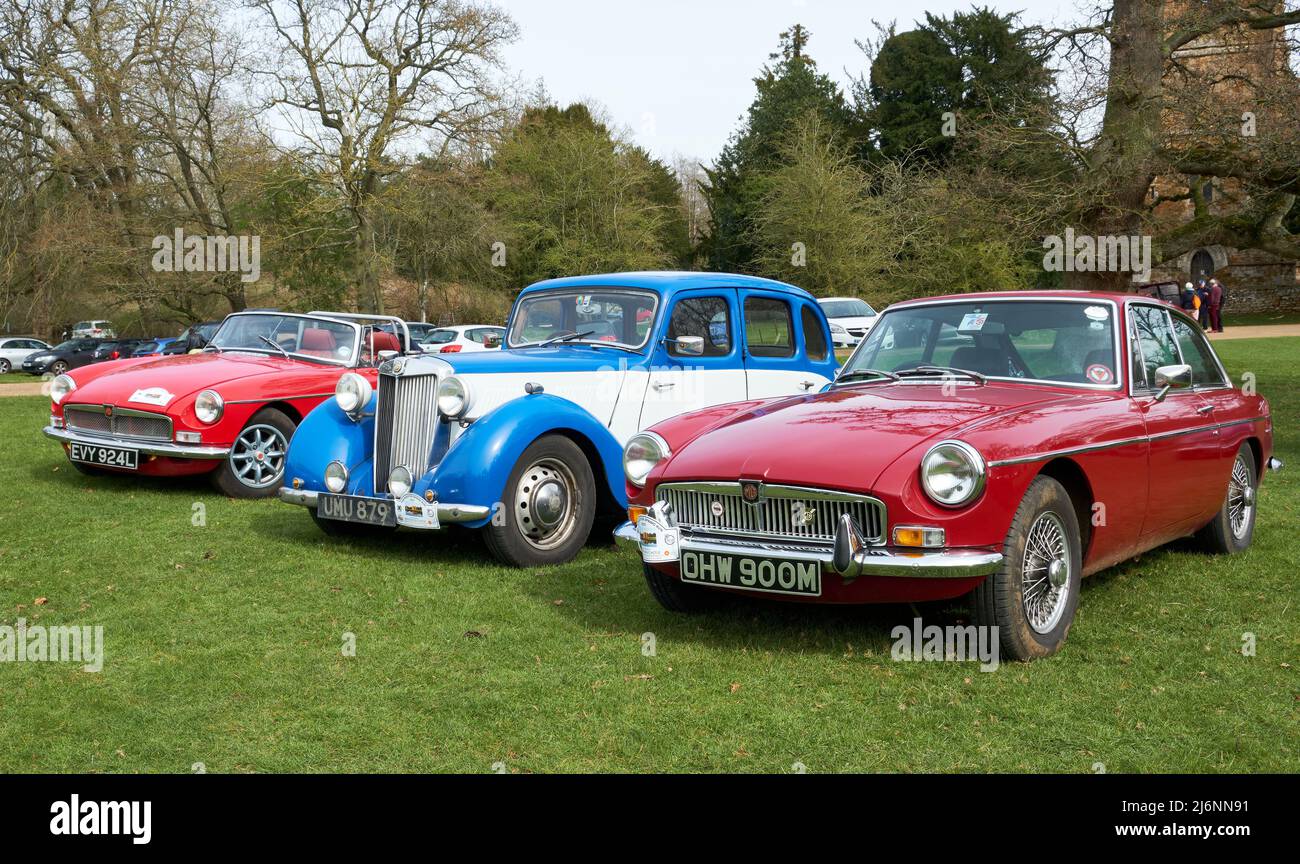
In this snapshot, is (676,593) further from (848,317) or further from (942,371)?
(848,317)

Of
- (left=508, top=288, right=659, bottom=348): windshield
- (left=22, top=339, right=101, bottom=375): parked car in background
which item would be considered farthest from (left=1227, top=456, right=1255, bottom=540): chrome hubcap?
(left=22, top=339, right=101, bottom=375): parked car in background

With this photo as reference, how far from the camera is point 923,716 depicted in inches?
186

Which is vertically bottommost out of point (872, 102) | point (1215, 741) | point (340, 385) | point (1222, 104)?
point (1215, 741)

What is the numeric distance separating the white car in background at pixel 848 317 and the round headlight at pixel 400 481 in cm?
2545

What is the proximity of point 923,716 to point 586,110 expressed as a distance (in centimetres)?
6301

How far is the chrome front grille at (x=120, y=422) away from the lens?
1035 centimetres

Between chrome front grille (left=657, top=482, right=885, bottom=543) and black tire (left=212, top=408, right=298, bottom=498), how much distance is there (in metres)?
5.80

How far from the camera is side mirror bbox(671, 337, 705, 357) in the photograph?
28.2 ft

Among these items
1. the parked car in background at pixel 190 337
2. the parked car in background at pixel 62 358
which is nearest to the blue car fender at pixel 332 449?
the parked car in background at pixel 190 337

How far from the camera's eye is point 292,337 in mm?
11688

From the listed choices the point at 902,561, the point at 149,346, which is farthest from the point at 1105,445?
the point at 149,346

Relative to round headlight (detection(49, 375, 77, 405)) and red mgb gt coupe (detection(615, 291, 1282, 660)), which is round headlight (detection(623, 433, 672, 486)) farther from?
round headlight (detection(49, 375, 77, 405))

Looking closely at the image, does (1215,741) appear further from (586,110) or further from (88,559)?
(586,110)

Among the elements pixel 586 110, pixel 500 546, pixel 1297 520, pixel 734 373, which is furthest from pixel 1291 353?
pixel 586 110
